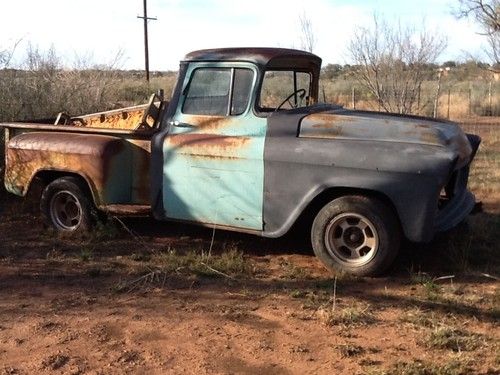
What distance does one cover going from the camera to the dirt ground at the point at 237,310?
4016mm

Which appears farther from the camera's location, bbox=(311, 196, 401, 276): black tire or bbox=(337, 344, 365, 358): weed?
bbox=(311, 196, 401, 276): black tire

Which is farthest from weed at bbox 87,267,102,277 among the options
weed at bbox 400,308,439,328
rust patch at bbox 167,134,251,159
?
weed at bbox 400,308,439,328

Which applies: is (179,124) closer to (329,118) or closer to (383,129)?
(329,118)

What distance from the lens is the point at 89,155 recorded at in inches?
259

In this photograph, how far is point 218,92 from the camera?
6.15m

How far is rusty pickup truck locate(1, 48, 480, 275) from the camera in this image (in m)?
5.34

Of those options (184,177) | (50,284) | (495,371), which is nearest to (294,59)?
(184,177)

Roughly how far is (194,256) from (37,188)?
284 centimetres

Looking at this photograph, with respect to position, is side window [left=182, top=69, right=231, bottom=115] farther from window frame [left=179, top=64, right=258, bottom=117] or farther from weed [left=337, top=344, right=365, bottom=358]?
weed [left=337, top=344, right=365, bottom=358]

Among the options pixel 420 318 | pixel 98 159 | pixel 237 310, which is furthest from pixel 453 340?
pixel 98 159

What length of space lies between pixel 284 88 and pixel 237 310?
3125mm

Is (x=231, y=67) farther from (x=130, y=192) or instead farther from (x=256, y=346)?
(x=256, y=346)

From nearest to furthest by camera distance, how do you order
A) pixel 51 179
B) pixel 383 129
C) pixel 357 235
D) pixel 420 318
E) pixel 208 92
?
1. pixel 420 318
2. pixel 383 129
3. pixel 357 235
4. pixel 208 92
5. pixel 51 179

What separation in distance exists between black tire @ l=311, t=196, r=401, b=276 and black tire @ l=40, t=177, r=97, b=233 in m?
2.60
